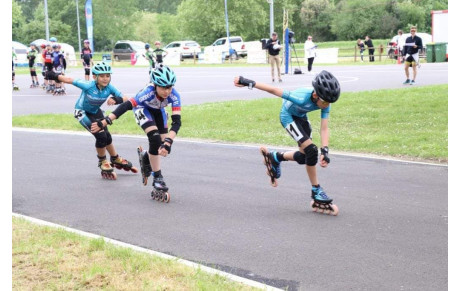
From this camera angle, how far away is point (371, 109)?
18172mm

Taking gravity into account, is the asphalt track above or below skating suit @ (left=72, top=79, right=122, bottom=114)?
below

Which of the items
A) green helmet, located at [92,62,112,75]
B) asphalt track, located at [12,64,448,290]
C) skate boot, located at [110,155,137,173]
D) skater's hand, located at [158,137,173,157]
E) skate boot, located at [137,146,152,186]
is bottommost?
asphalt track, located at [12,64,448,290]

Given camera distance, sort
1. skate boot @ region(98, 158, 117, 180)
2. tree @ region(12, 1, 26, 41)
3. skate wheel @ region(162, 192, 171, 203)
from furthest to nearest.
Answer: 1. tree @ region(12, 1, 26, 41)
2. skate boot @ region(98, 158, 117, 180)
3. skate wheel @ region(162, 192, 171, 203)

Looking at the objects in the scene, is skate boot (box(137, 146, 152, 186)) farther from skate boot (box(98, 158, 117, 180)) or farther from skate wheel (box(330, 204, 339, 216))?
skate wheel (box(330, 204, 339, 216))

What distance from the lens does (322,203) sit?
8.55 meters

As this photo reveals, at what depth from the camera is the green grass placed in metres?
14.0

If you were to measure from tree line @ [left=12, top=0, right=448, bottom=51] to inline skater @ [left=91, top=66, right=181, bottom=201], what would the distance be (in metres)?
66.7

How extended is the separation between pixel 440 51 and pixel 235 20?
42149mm

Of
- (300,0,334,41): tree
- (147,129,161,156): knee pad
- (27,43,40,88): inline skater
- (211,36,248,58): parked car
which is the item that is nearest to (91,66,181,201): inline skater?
(147,129,161,156): knee pad

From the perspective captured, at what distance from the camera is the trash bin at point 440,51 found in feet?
141

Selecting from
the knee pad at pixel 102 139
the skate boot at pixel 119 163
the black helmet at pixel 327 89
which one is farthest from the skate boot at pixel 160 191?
the black helmet at pixel 327 89

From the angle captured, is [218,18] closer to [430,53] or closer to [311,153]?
[430,53]

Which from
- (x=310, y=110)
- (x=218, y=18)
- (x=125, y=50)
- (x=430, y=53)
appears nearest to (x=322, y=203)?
(x=310, y=110)

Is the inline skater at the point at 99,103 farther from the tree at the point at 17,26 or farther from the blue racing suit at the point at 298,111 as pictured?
the tree at the point at 17,26
